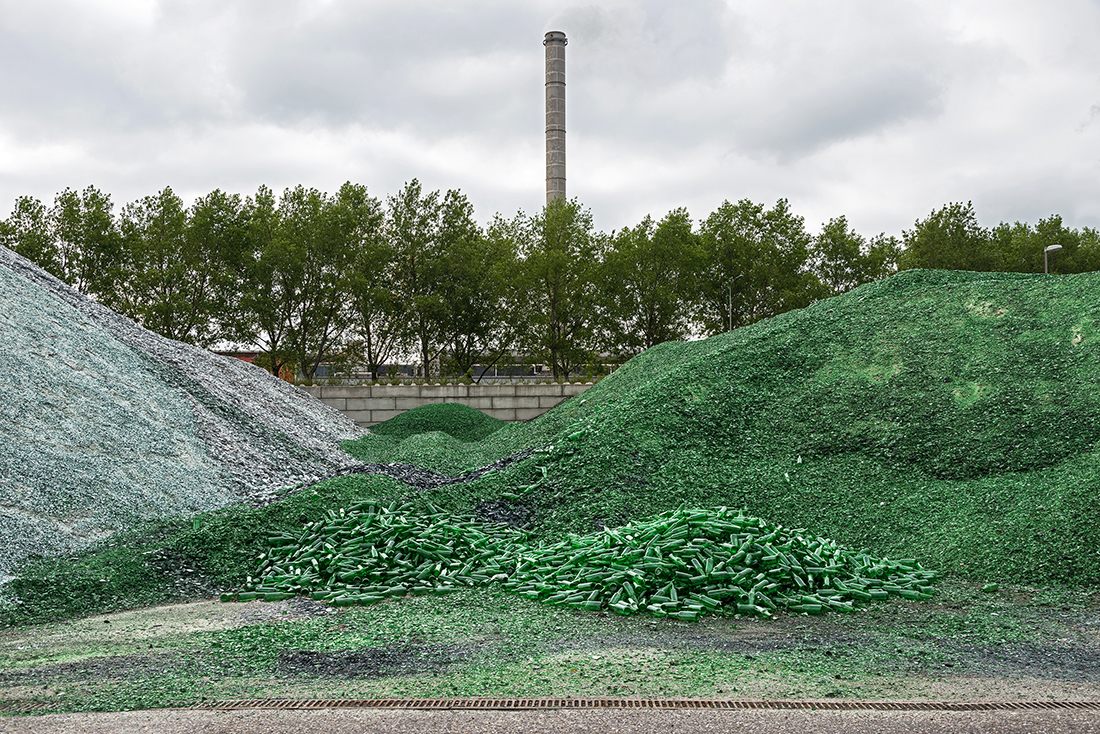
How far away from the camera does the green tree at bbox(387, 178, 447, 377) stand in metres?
19.0

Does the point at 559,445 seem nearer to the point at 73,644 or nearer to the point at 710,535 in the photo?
the point at 710,535

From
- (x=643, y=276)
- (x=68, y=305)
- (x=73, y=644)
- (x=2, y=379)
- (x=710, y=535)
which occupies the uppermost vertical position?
(x=643, y=276)

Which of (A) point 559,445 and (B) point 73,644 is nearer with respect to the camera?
(B) point 73,644

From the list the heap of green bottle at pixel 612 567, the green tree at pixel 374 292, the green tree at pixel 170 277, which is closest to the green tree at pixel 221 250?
the green tree at pixel 170 277

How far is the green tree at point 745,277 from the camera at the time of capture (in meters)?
21.0

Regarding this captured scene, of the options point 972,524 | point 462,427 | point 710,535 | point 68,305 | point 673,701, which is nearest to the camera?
point 673,701

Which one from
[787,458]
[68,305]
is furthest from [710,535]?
[68,305]

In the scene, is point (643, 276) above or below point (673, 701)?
above

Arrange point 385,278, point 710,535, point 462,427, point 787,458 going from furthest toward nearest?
point 385,278 < point 462,427 < point 787,458 < point 710,535

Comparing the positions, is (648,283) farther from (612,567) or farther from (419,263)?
(612,567)

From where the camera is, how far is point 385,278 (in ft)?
62.7

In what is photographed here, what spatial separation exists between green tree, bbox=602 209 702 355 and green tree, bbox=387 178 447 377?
367 cm

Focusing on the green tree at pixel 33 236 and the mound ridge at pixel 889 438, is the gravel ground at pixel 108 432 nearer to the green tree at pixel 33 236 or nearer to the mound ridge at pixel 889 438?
the mound ridge at pixel 889 438

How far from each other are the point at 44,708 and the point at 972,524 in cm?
538
